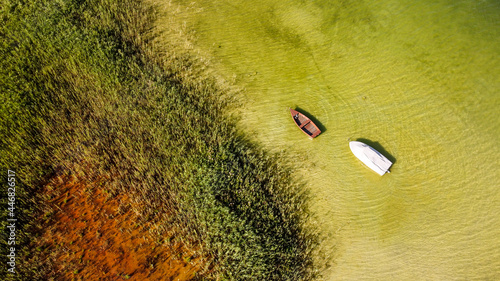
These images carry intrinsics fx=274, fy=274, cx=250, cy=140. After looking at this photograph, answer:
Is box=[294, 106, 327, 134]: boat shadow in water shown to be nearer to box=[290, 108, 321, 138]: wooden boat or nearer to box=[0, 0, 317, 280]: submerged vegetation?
box=[290, 108, 321, 138]: wooden boat

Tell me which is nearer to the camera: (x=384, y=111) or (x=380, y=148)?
(x=380, y=148)

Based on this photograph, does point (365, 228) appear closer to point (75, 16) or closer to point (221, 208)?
point (221, 208)

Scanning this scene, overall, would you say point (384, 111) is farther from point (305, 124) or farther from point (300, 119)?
point (300, 119)

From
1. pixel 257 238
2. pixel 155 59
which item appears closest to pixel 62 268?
pixel 257 238

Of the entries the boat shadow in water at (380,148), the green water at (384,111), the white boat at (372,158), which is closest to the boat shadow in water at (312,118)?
the green water at (384,111)

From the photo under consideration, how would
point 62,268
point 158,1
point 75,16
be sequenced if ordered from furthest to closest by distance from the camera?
point 158,1 < point 75,16 < point 62,268

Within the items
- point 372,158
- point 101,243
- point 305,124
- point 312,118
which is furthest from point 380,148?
point 101,243
